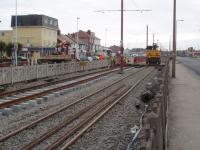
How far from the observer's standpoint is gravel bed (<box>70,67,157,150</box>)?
441 inches

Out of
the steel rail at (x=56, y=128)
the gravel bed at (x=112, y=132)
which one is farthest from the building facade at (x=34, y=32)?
the gravel bed at (x=112, y=132)

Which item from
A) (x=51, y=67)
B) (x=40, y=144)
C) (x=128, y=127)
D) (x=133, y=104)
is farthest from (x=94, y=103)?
(x=51, y=67)

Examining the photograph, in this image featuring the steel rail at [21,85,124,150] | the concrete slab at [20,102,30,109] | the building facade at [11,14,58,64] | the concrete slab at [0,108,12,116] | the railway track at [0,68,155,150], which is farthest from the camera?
the building facade at [11,14,58,64]

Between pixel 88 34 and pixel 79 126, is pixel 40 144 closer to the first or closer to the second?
pixel 79 126

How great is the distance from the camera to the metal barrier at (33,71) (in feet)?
90.0

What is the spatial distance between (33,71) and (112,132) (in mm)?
20143

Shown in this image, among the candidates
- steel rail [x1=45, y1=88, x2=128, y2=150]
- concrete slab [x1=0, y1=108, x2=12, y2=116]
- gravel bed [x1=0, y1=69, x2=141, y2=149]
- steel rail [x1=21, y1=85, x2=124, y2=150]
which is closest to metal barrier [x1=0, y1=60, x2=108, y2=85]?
gravel bed [x1=0, y1=69, x2=141, y2=149]

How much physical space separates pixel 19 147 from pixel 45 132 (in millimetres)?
1823

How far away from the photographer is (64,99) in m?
21.1

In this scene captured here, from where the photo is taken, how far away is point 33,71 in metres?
32.5

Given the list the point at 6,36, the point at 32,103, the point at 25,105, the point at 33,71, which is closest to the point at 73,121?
the point at 25,105

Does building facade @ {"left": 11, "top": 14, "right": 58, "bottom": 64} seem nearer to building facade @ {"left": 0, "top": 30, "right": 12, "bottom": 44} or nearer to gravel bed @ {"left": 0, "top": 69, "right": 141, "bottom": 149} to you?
building facade @ {"left": 0, "top": 30, "right": 12, "bottom": 44}

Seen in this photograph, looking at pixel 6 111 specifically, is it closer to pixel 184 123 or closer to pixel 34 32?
pixel 184 123

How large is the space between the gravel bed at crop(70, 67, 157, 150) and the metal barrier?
35.9 ft
